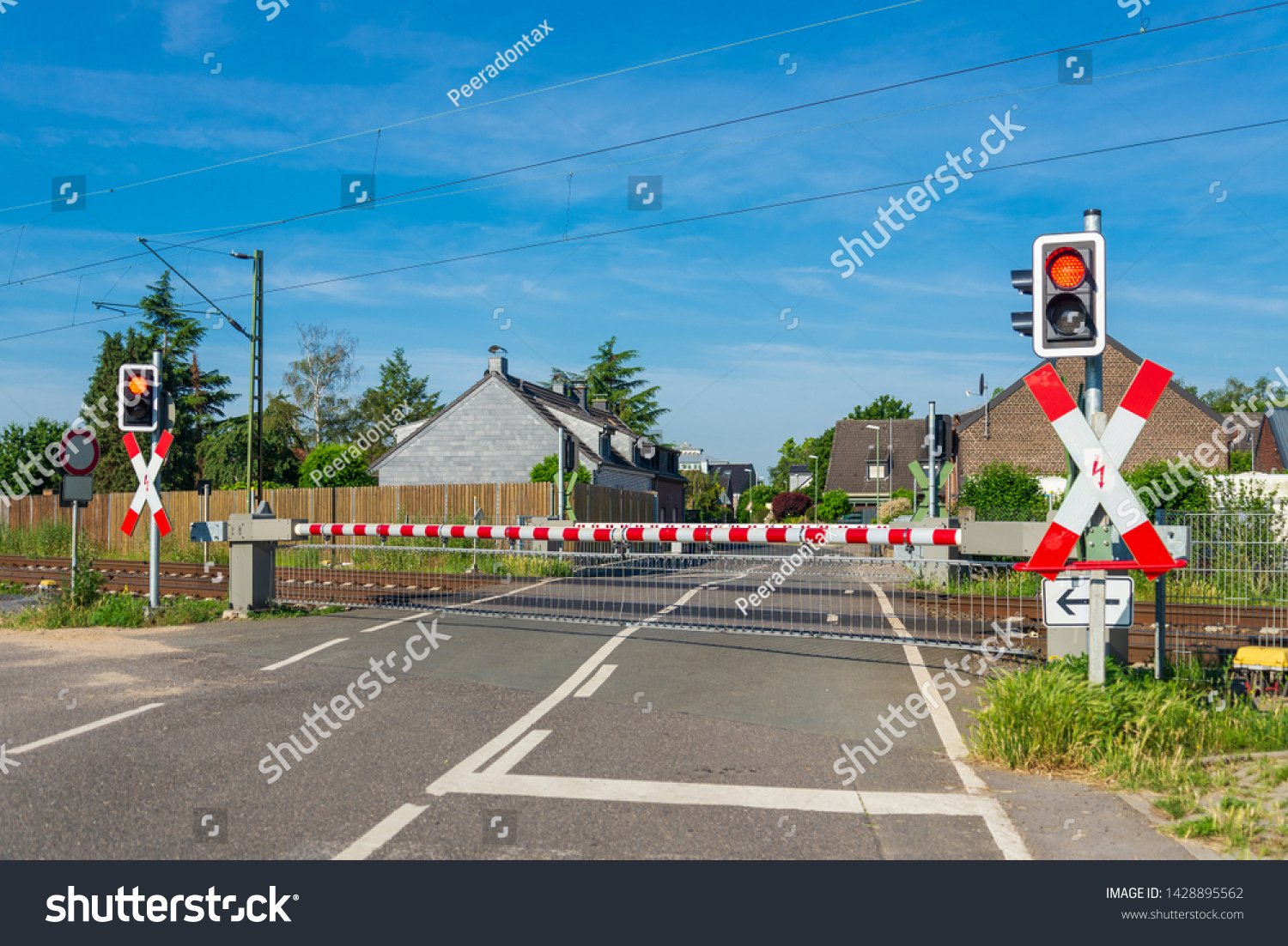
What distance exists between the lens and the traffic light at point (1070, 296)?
562cm

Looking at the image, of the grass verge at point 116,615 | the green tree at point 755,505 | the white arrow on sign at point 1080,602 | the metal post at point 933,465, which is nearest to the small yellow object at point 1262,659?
the white arrow on sign at point 1080,602

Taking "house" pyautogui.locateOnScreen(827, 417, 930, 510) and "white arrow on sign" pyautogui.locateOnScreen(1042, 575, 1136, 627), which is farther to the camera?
"house" pyautogui.locateOnScreen(827, 417, 930, 510)

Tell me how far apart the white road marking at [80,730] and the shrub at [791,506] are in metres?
70.4

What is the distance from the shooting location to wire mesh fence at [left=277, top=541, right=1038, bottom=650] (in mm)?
10023

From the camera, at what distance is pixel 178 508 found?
37.2 metres

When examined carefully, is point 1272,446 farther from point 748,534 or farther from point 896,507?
point 748,534

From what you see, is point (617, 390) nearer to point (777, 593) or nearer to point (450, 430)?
point (450, 430)

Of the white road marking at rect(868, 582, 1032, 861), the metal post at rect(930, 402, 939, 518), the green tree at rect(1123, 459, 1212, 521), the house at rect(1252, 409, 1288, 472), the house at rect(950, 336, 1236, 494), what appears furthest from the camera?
the house at rect(1252, 409, 1288, 472)

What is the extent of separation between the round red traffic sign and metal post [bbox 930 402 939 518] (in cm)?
1395

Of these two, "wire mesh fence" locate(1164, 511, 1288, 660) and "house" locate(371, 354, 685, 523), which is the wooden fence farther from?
"wire mesh fence" locate(1164, 511, 1288, 660)

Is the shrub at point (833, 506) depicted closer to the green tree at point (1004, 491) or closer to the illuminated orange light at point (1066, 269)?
the green tree at point (1004, 491)

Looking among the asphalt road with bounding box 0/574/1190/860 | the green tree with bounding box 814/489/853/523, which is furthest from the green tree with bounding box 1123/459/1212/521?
the green tree with bounding box 814/489/853/523

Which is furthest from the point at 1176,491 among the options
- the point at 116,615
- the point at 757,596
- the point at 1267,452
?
the point at 1267,452
